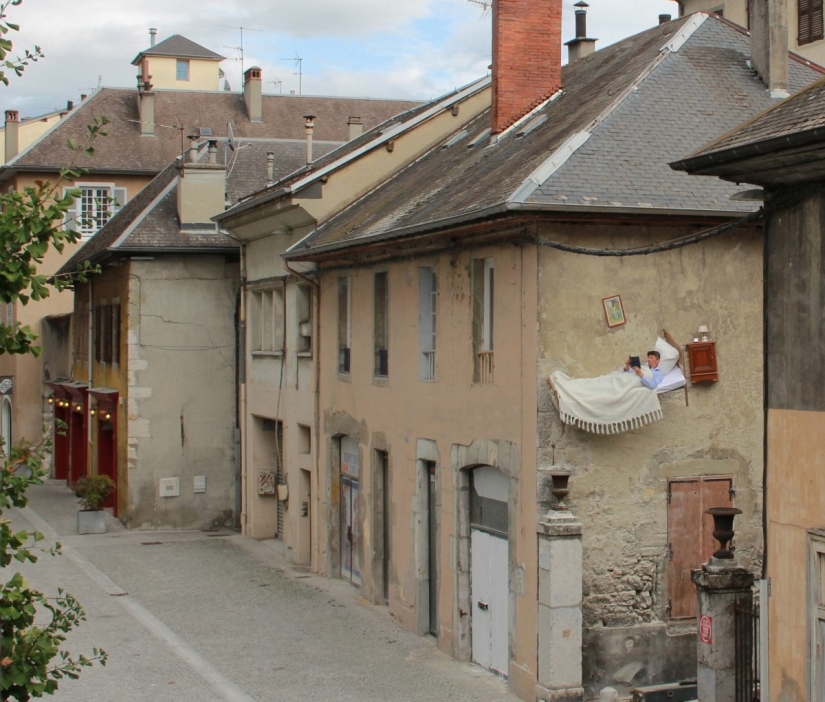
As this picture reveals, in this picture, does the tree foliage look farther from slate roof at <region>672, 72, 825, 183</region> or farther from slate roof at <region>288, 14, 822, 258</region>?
slate roof at <region>288, 14, 822, 258</region>

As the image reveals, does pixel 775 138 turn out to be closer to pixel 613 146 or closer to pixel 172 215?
pixel 613 146

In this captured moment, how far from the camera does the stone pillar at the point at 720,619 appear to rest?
12.1m

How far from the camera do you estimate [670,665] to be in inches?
575

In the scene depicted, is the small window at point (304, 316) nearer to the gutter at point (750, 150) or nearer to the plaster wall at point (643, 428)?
the plaster wall at point (643, 428)

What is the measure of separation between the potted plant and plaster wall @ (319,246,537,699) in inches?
284

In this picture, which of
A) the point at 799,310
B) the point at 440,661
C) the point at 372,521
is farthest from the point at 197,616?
the point at 799,310

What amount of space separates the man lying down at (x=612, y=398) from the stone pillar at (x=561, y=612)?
3.56ft

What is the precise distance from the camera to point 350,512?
21.4m

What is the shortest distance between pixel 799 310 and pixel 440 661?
820 cm

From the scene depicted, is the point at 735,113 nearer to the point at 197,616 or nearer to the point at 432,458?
the point at 432,458

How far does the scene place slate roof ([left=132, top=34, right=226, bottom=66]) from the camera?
204 ft

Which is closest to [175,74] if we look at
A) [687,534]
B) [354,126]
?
[354,126]

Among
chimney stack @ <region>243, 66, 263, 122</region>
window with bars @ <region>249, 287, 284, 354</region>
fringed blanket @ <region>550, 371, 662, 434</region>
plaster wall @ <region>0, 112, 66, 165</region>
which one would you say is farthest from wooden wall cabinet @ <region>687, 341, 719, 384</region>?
plaster wall @ <region>0, 112, 66, 165</region>

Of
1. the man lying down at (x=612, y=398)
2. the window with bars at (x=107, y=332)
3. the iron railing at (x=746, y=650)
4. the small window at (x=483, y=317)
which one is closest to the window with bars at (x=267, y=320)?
the window with bars at (x=107, y=332)
